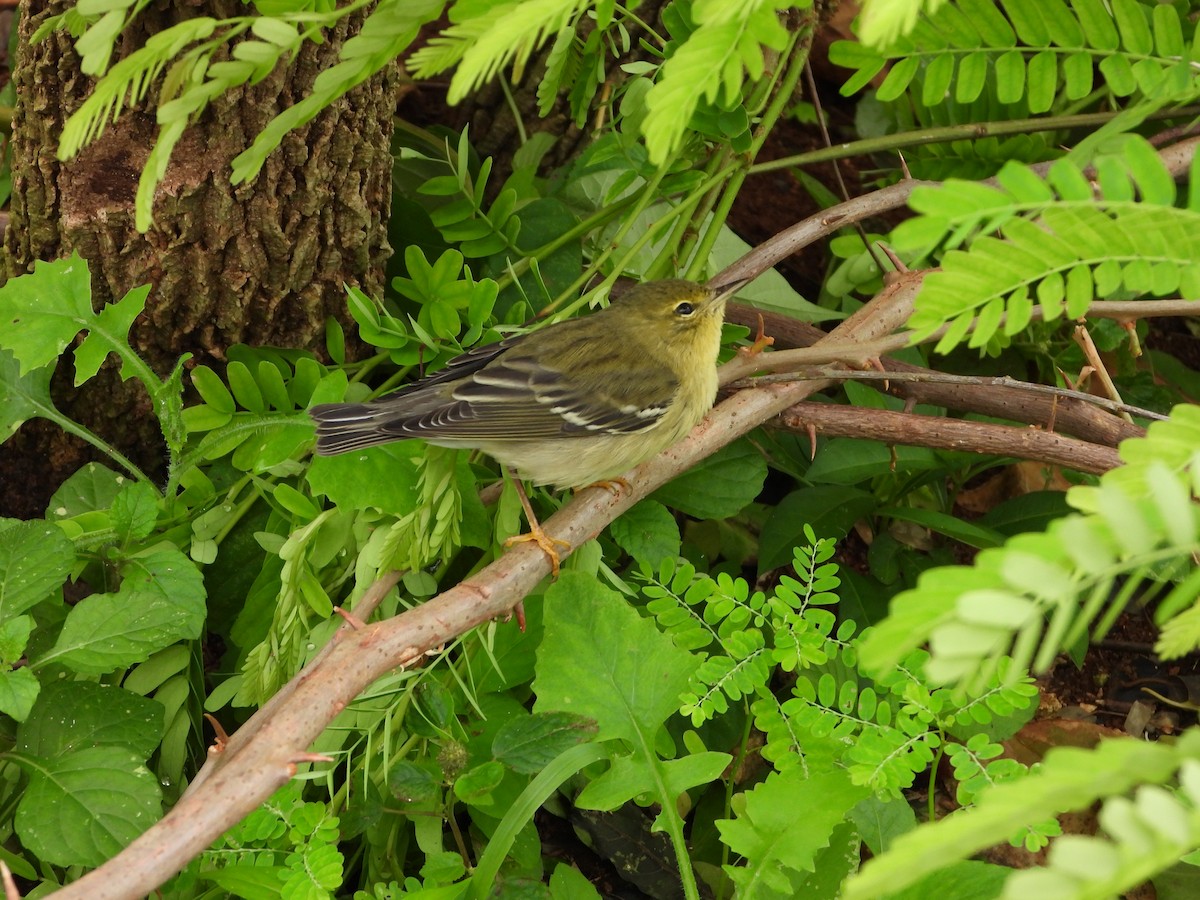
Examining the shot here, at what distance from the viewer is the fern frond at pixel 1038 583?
43.3 inches

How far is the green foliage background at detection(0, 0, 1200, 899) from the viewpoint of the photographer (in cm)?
168

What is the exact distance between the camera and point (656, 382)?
3.27 m

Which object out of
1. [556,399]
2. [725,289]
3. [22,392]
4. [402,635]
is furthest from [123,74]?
[725,289]

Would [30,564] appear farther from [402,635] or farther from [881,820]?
[881,820]

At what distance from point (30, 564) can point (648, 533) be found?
4.83 ft

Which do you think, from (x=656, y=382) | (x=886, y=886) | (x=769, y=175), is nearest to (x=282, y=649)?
(x=656, y=382)

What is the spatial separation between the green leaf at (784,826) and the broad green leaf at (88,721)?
1.33 metres

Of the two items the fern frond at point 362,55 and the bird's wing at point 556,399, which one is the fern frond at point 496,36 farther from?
the bird's wing at point 556,399

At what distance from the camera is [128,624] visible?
257 centimetres

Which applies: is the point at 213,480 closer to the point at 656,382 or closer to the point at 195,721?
the point at 195,721

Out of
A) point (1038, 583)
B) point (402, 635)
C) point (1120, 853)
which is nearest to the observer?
point (1120, 853)

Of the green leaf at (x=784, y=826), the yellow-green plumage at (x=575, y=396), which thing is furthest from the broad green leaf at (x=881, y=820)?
the yellow-green plumage at (x=575, y=396)

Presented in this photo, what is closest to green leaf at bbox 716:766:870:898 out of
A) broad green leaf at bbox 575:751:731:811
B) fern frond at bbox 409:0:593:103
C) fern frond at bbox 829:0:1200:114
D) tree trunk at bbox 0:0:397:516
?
broad green leaf at bbox 575:751:731:811

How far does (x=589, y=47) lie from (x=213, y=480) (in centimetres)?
159
